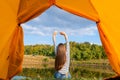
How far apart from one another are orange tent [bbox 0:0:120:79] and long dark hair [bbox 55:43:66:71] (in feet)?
3.90

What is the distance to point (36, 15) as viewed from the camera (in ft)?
35.6

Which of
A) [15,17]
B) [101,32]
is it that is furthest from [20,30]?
[101,32]

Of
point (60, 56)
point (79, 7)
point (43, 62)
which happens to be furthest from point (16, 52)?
point (43, 62)

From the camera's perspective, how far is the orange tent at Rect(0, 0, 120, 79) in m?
10.7

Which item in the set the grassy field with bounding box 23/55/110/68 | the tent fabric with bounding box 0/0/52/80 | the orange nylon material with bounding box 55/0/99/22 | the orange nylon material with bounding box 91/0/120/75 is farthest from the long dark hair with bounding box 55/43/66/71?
the grassy field with bounding box 23/55/110/68

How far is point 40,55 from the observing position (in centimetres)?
2123

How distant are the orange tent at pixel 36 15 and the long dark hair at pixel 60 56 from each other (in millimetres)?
1190

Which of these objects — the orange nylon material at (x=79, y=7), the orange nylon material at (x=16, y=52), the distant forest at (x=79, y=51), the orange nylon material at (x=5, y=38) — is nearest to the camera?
the orange nylon material at (x=79, y=7)

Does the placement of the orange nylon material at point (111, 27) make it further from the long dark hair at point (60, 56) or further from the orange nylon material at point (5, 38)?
the orange nylon material at point (5, 38)

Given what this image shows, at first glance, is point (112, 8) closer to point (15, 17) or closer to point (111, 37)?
point (111, 37)

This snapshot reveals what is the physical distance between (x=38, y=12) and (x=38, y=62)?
9.32 meters

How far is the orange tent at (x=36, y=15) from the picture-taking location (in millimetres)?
10713

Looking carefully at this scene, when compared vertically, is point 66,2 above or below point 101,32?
above

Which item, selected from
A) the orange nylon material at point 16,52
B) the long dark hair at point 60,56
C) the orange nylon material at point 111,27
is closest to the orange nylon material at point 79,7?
the orange nylon material at point 111,27
